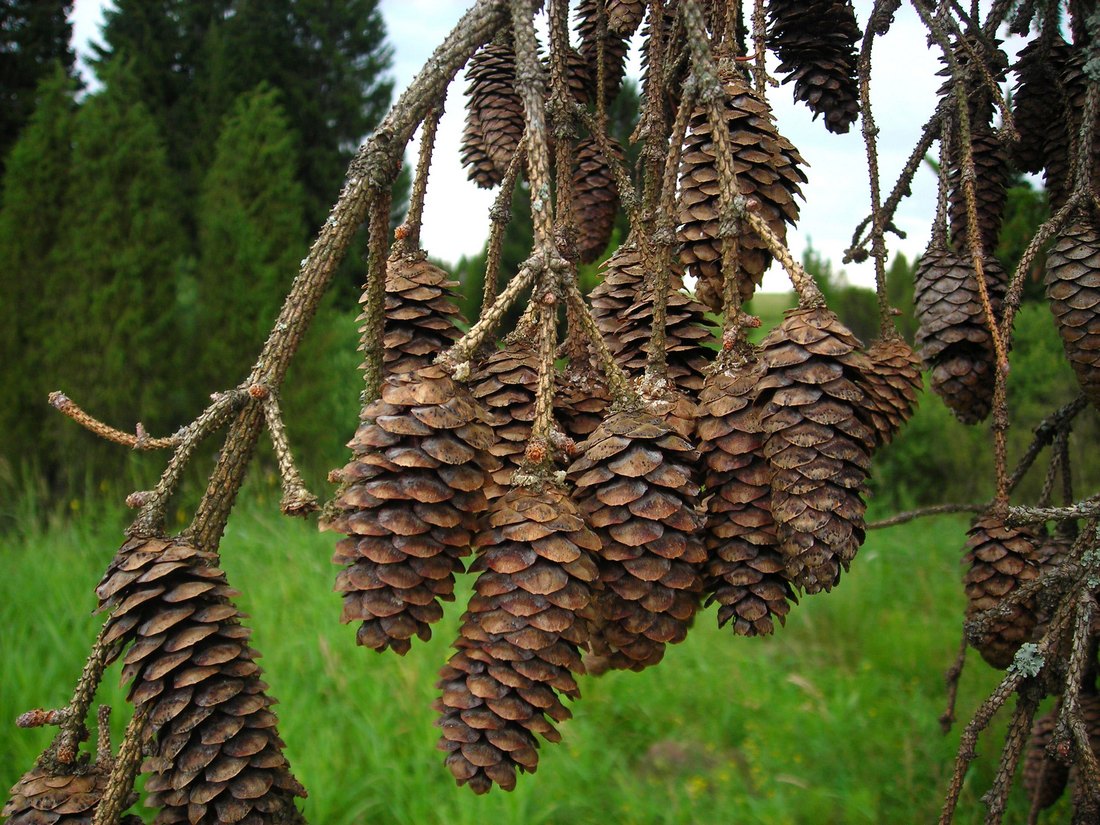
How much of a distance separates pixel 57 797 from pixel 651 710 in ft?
8.21

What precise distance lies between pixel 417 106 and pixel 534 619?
432 millimetres

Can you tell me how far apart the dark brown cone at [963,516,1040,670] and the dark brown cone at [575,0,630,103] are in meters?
0.70

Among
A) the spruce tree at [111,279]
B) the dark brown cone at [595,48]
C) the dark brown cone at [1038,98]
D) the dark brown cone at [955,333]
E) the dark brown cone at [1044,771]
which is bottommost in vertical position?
the dark brown cone at [1044,771]

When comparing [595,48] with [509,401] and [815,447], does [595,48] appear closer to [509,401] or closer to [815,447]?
[509,401]

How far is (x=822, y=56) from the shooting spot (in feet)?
3.59

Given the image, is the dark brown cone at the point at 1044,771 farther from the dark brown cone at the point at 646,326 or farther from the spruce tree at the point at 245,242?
the spruce tree at the point at 245,242

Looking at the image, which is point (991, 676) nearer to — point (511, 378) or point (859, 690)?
point (859, 690)

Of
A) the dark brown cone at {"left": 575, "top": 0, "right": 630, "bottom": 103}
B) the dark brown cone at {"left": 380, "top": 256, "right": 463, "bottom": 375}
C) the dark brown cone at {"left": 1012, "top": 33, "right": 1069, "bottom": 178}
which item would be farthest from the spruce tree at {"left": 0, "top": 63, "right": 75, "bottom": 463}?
the dark brown cone at {"left": 1012, "top": 33, "right": 1069, "bottom": 178}

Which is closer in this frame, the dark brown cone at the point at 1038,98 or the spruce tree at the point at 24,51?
the dark brown cone at the point at 1038,98

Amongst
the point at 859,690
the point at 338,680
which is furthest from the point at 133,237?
the point at 859,690

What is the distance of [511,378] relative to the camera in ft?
2.37

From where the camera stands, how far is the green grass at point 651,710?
7.79 feet

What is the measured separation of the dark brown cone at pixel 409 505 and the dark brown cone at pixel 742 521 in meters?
0.17

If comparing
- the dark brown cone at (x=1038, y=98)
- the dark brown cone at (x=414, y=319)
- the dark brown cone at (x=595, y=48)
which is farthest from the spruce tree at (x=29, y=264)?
the dark brown cone at (x=1038, y=98)
